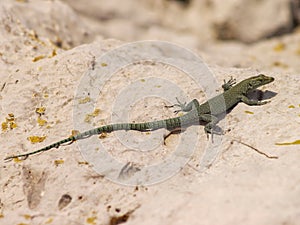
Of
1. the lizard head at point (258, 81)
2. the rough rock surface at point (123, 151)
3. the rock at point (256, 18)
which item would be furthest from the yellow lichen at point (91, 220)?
the rock at point (256, 18)

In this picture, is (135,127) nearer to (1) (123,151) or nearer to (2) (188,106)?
(1) (123,151)

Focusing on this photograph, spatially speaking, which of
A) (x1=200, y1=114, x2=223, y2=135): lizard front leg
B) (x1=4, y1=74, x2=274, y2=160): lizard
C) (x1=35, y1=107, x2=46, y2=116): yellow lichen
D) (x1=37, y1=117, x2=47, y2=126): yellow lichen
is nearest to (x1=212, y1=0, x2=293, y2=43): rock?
(x1=4, y1=74, x2=274, y2=160): lizard

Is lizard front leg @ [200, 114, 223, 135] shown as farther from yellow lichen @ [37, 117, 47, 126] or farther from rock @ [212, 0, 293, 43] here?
rock @ [212, 0, 293, 43]

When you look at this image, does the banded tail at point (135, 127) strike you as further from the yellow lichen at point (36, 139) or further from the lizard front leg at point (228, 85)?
the lizard front leg at point (228, 85)

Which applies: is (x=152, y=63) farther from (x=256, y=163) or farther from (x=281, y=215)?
(x=281, y=215)

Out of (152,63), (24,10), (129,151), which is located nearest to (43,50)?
(24,10)

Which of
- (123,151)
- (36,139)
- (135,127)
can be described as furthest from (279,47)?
(36,139)

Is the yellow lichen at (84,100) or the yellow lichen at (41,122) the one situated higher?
the yellow lichen at (84,100)
